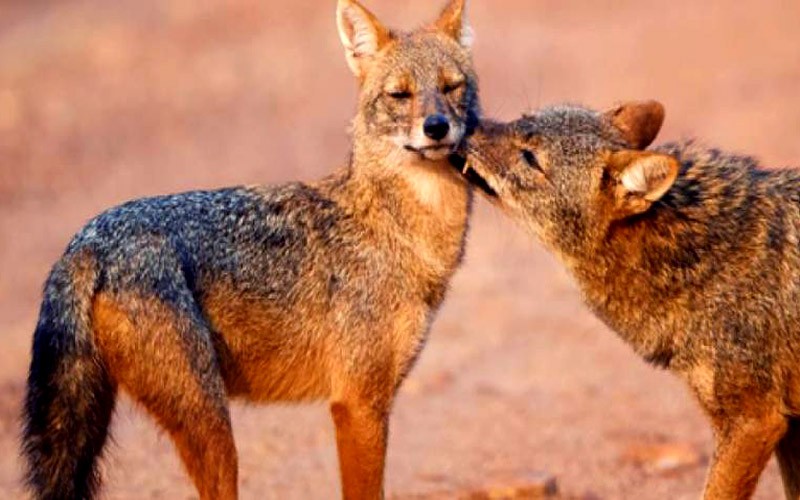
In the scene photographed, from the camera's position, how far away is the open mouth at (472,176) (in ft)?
31.4

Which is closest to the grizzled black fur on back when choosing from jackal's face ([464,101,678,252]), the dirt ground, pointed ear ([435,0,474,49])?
jackal's face ([464,101,678,252])

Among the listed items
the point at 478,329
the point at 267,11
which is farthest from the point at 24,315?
the point at 267,11

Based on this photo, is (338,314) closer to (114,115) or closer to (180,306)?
(180,306)

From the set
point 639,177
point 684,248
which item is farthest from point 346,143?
point 639,177

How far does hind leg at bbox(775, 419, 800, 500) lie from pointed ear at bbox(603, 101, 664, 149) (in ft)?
5.49

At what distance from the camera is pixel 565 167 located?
9352 mm

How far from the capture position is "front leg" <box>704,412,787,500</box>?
29.0 ft

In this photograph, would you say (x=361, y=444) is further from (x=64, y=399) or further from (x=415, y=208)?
(x=64, y=399)

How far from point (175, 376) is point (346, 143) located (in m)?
12.5

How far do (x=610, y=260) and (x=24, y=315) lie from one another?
7979mm

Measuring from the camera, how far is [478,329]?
1534 cm

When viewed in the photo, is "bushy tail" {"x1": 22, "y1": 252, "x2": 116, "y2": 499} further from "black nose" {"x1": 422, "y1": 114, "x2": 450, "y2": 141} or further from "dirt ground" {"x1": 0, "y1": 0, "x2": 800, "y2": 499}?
"dirt ground" {"x1": 0, "y1": 0, "x2": 800, "y2": 499}

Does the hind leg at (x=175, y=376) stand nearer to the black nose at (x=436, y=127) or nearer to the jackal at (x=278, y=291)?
the jackal at (x=278, y=291)

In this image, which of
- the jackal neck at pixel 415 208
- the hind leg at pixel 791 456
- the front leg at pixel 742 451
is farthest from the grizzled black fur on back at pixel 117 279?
the hind leg at pixel 791 456
